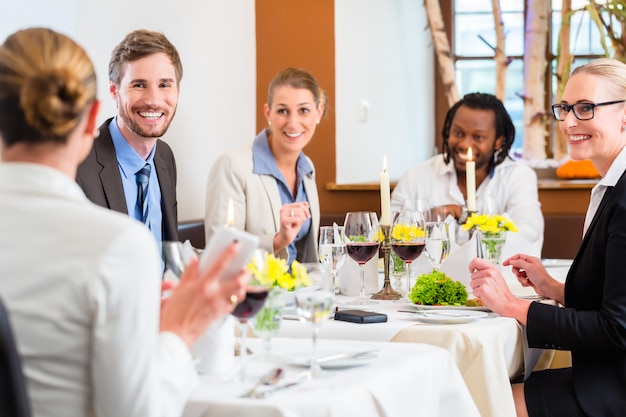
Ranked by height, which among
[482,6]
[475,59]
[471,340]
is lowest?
[471,340]

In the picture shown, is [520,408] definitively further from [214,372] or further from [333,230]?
[214,372]

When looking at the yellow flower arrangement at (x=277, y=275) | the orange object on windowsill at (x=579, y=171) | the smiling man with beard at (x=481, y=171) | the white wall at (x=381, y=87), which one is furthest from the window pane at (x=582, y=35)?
the yellow flower arrangement at (x=277, y=275)

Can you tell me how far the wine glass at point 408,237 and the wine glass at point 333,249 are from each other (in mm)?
158

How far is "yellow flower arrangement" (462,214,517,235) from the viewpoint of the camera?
2.87m

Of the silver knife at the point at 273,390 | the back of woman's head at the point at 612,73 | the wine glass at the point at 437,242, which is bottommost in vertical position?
the silver knife at the point at 273,390

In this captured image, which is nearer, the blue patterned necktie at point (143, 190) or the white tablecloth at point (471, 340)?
the white tablecloth at point (471, 340)

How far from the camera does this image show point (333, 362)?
161cm

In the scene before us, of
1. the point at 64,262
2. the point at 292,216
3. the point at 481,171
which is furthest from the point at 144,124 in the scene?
the point at 481,171

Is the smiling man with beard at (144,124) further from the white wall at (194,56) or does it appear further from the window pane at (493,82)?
the window pane at (493,82)

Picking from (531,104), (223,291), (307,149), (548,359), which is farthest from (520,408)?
(531,104)

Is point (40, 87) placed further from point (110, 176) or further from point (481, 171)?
point (481, 171)

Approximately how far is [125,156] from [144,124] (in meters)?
0.13

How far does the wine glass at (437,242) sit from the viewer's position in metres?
2.74

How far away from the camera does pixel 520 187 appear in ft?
13.4
